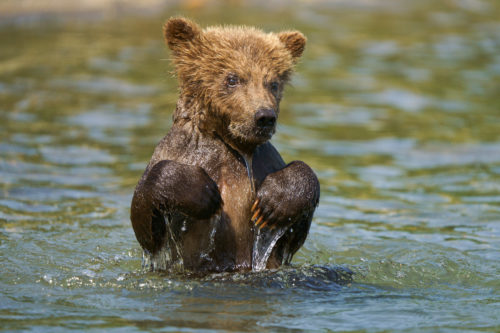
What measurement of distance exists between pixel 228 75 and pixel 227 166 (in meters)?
0.74

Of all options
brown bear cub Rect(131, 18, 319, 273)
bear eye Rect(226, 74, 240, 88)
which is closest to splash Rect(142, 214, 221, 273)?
brown bear cub Rect(131, 18, 319, 273)

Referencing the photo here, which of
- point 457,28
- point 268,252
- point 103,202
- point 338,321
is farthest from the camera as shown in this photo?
point 457,28

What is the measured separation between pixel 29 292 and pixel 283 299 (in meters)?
1.98

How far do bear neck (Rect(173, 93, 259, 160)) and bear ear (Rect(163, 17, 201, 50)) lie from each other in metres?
0.52

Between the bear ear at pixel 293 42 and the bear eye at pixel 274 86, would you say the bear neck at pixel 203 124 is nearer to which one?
the bear eye at pixel 274 86

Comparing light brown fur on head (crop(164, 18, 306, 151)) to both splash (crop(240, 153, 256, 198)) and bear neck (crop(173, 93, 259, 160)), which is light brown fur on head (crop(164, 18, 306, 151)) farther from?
splash (crop(240, 153, 256, 198))

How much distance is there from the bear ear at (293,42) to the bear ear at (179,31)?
848 millimetres

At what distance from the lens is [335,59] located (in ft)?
65.0

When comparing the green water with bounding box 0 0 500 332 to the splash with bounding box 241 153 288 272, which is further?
the splash with bounding box 241 153 288 272

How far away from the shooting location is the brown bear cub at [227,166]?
6641 millimetres

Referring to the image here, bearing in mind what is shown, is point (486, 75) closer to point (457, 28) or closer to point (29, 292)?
point (457, 28)

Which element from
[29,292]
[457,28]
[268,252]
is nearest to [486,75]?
[457,28]

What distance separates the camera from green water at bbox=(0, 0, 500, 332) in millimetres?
6312

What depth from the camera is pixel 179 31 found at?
7164 millimetres
